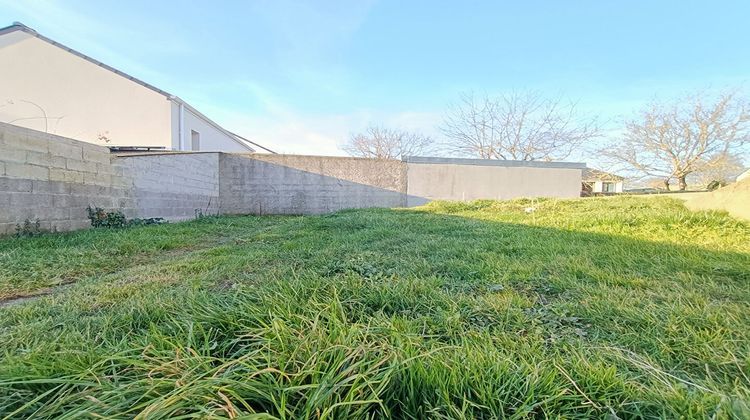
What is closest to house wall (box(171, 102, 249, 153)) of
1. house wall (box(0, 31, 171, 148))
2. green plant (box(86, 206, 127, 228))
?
house wall (box(0, 31, 171, 148))

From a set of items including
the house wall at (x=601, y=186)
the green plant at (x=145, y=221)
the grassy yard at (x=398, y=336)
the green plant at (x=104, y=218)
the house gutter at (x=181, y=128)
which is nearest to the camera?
the grassy yard at (x=398, y=336)

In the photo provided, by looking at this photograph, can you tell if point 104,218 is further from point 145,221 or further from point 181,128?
point 181,128

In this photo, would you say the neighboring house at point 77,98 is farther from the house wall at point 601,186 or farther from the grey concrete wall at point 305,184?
the house wall at point 601,186

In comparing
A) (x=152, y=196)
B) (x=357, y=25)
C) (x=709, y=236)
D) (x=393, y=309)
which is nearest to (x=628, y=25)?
(x=357, y=25)

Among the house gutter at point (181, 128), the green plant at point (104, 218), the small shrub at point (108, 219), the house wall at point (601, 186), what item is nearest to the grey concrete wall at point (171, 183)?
the small shrub at point (108, 219)

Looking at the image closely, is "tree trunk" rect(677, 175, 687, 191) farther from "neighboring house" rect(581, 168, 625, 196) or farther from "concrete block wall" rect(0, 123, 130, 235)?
"concrete block wall" rect(0, 123, 130, 235)

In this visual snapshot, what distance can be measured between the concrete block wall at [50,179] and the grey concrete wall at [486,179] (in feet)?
24.4

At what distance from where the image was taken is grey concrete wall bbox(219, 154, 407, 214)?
9148 mm

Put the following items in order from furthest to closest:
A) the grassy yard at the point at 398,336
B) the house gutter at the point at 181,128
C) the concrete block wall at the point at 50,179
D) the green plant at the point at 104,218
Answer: the house gutter at the point at 181,128 → the green plant at the point at 104,218 → the concrete block wall at the point at 50,179 → the grassy yard at the point at 398,336

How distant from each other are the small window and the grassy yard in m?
9.25

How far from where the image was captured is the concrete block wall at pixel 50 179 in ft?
11.4

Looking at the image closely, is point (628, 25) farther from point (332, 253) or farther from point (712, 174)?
point (712, 174)

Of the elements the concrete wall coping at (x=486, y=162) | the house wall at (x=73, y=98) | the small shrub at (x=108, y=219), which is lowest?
the small shrub at (x=108, y=219)

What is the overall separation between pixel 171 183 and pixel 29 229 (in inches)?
121
